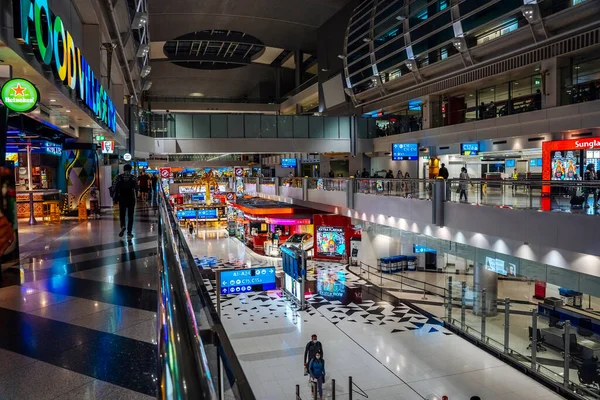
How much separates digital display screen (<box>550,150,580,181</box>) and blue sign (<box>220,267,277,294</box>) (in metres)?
11.8

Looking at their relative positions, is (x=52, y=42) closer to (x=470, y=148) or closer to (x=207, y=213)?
(x=470, y=148)

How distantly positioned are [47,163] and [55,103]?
1215 centimetres

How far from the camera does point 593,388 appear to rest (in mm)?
10234

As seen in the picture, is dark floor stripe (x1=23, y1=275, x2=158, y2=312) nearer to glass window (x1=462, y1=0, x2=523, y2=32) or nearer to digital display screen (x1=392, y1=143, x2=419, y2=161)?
glass window (x1=462, y1=0, x2=523, y2=32)

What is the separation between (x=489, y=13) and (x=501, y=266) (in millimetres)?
13029

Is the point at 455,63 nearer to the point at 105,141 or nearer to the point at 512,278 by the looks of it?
the point at 512,278

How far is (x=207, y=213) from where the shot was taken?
3453 centimetres

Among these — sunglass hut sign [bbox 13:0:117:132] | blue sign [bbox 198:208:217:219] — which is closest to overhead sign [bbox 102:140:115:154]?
sunglass hut sign [bbox 13:0:117:132]

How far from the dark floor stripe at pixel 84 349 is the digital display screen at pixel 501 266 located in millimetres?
14689

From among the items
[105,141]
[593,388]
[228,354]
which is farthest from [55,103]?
[593,388]

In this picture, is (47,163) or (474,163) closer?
(47,163)

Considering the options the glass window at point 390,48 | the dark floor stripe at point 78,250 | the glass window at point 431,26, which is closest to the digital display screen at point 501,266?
the dark floor stripe at point 78,250

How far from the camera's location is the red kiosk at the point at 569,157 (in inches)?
648

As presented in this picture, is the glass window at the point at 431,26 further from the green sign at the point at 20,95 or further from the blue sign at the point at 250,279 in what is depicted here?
the green sign at the point at 20,95
